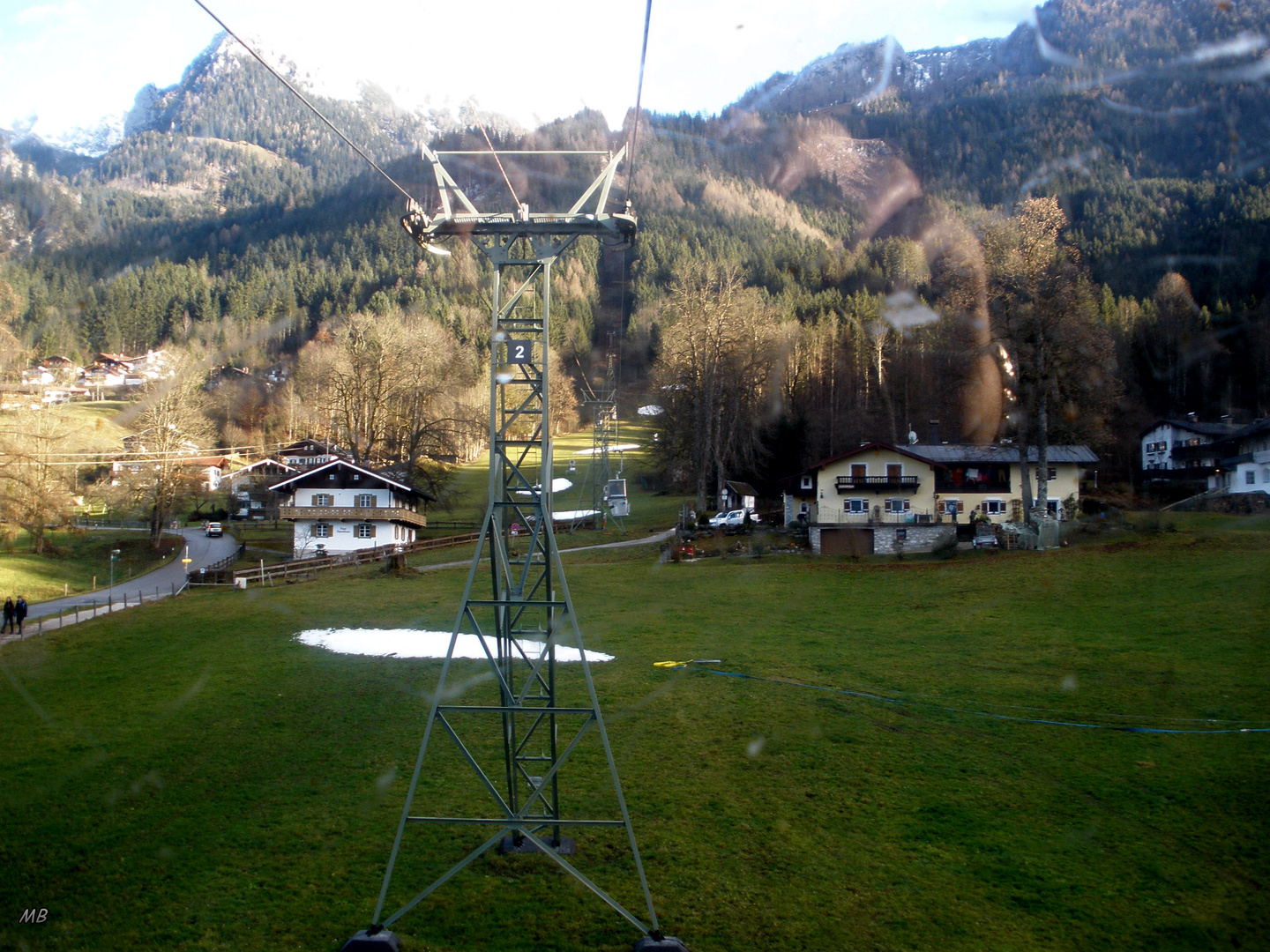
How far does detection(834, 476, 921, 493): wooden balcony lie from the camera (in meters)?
41.7

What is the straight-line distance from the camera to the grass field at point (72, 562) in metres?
41.0

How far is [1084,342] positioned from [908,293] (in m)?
44.6

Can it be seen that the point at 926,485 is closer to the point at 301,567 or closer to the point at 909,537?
the point at 909,537

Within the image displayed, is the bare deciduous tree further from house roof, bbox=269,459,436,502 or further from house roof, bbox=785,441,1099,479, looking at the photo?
house roof, bbox=785,441,1099,479

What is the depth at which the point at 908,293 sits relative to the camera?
79.4 m

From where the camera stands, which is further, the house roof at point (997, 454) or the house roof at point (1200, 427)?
the house roof at point (1200, 427)

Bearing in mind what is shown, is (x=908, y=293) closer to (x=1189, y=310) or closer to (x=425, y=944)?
(x=1189, y=310)

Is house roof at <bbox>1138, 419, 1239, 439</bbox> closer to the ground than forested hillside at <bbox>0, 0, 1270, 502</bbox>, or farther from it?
closer to the ground

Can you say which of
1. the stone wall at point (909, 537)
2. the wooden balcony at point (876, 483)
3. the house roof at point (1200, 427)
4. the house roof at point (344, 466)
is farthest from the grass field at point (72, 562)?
the house roof at point (1200, 427)

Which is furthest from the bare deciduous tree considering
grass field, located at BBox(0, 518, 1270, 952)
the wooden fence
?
grass field, located at BBox(0, 518, 1270, 952)

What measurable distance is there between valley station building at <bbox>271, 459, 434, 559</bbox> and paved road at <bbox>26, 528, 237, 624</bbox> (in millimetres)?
6609

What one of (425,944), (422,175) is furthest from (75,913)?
(422,175)

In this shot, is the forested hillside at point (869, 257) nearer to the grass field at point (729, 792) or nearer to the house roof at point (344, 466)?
the grass field at point (729, 792)

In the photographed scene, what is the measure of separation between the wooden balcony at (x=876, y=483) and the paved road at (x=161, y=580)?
3338 cm
